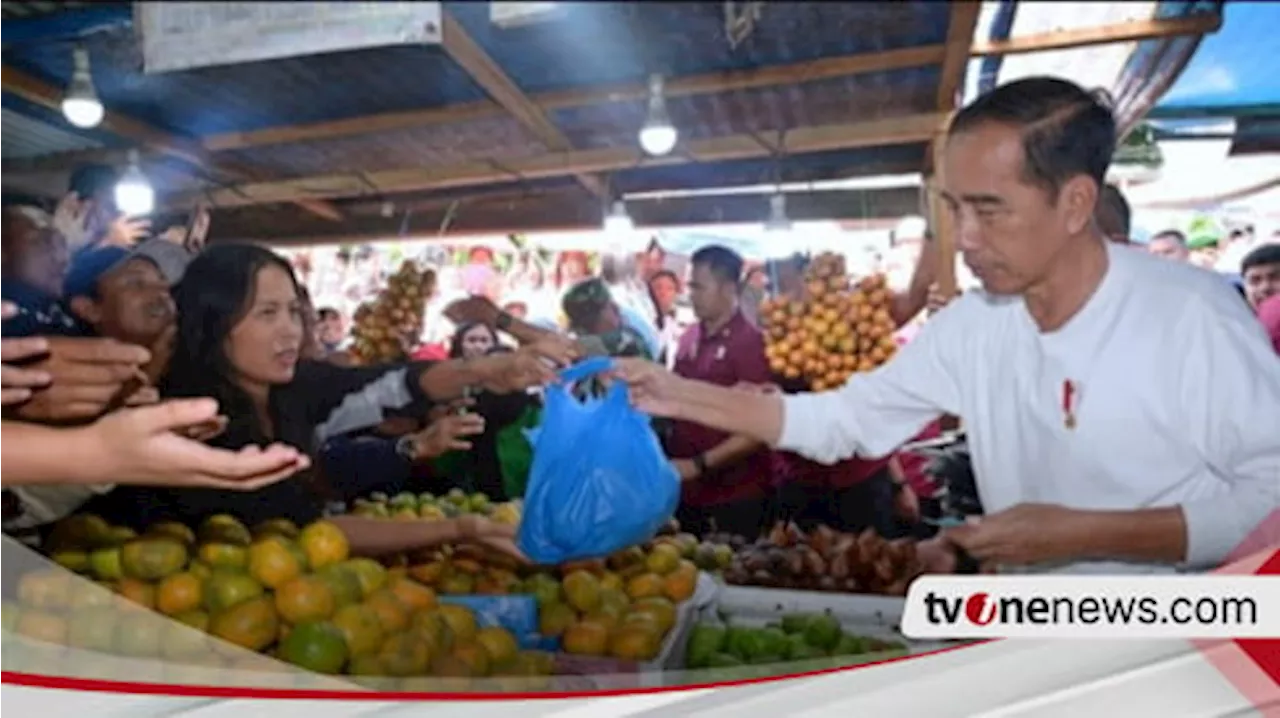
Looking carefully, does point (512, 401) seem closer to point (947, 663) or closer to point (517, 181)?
point (517, 181)

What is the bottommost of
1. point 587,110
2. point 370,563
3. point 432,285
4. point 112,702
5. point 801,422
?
Answer: point 112,702

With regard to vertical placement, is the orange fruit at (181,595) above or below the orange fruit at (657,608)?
above

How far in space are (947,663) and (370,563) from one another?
641mm

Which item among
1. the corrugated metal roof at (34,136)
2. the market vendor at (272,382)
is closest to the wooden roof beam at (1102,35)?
the market vendor at (272,382)

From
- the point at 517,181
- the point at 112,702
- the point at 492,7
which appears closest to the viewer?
the point at 492,7

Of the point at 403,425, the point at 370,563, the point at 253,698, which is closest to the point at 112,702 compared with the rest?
the point at 253,698

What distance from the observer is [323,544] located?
1181 millimetres

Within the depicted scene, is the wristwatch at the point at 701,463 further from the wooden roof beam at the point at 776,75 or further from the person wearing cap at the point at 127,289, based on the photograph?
the person wearing cap at the point at 127,289

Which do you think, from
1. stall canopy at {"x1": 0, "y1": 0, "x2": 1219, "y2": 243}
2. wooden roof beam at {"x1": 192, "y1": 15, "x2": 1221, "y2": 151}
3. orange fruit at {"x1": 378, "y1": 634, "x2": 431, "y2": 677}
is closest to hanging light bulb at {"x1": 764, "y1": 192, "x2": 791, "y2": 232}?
stall canopy at {"x1": 0, "y1": 0, "x2": 1219, "y2": 243}

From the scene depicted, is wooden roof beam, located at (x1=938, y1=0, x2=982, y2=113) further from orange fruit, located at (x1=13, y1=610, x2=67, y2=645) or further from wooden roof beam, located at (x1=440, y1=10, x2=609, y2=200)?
orange fruit, located at (x1=13, y1=610, x2=67, y2=645)

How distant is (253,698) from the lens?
1236 millimetres

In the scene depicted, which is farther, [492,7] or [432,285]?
[432,285]

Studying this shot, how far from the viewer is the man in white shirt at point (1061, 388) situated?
1.13 m

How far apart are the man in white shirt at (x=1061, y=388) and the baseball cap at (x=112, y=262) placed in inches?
17.8
